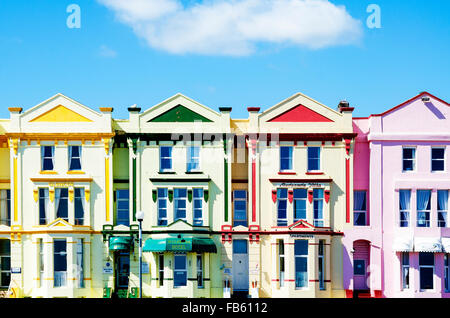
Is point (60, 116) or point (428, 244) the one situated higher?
point (60, 116)

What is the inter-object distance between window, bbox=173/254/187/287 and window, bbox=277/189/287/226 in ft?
17.0

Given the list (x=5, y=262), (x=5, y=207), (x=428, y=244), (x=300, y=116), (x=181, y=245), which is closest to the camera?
(x=181, y=245)

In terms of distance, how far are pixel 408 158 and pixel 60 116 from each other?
17.9 m

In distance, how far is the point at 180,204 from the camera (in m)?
39.1

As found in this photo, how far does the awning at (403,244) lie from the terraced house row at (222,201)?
0.27 ft

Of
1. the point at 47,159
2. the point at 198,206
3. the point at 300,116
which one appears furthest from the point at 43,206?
the point at 300,116

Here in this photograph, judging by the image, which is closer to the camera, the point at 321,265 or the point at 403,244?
the point at 403,244

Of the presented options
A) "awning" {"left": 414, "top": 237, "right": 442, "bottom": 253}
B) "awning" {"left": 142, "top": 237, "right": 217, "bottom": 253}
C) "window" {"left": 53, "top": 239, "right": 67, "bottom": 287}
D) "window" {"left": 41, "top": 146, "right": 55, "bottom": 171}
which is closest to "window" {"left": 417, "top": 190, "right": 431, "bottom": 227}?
"awning" {"left": 414, "top": 237, "right": 442, "bottom": 253}

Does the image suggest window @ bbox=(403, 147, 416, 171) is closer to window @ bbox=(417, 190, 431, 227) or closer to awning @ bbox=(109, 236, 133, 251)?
window @ bbox=(417, 190, 431, 227)

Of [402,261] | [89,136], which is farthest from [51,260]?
[402,261]

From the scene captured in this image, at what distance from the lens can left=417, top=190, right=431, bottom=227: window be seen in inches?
1529

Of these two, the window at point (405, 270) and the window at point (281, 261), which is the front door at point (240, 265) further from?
the window at point (405, 270)

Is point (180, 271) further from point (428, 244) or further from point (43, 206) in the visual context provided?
point (428, 244)

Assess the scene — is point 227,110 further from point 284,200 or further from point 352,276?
point 352,276
